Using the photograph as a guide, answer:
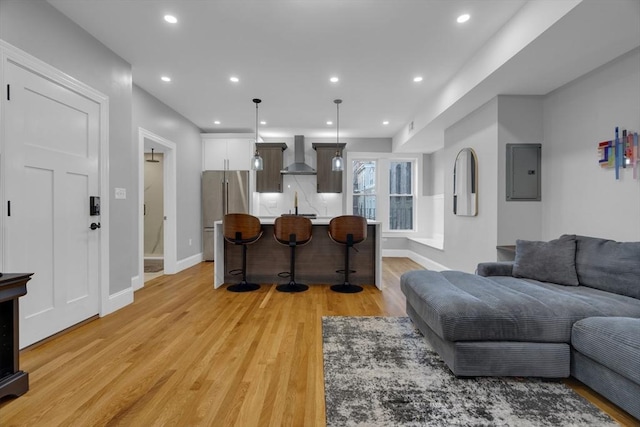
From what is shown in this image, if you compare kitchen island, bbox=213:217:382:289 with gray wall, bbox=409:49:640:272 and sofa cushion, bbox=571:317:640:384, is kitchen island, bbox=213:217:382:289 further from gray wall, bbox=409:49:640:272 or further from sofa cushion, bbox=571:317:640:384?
sofa cushion, bbox=571:317:640:384

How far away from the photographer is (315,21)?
106 inches

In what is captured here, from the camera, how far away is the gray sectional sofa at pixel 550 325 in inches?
62.5

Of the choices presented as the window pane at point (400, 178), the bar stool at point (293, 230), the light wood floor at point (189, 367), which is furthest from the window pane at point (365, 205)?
the light wood floor at point (189, 367)

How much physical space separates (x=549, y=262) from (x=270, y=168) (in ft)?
16.7

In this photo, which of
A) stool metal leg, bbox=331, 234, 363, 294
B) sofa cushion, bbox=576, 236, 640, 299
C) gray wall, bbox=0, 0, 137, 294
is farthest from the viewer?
stool metal leg, bbox=331, 234, 363, 294

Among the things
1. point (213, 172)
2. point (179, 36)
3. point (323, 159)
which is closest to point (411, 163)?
point (323, 159)

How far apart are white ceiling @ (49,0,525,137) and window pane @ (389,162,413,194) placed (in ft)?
7.54

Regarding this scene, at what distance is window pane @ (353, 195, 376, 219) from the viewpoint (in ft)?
22.9

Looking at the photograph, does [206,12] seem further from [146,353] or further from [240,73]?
[146,353]

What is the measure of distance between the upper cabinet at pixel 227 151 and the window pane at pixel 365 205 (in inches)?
102

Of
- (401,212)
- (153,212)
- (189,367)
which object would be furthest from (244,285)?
(401,212)

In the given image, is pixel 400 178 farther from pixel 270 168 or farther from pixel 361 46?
pixel 361 46

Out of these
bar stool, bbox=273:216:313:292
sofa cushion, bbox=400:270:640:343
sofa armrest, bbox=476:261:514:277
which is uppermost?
bar stool, bbox=273:216:313:292

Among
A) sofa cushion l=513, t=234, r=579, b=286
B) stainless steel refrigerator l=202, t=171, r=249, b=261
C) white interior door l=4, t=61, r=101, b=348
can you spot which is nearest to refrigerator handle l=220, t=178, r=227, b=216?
stainless steel refrigerator l=202, t=171, r=249, b=261
